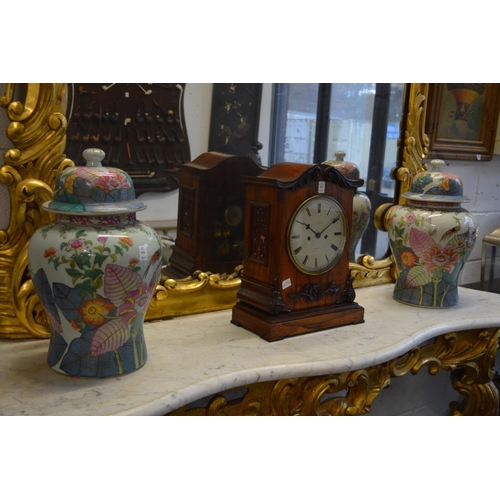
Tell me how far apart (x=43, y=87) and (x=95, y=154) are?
194 millimetres

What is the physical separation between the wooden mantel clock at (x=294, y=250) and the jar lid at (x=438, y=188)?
0.91 ft

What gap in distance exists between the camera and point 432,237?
164 centimetres

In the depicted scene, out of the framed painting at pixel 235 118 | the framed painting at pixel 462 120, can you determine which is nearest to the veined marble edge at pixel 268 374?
the framed painting at pixel 235 118

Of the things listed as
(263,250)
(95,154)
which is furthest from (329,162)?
(95,154)

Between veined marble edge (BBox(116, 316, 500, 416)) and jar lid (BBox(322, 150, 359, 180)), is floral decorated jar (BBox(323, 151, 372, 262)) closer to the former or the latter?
jar lid (BBox(322, 150, 359, 180))

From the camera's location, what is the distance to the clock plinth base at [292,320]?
55.4 inches

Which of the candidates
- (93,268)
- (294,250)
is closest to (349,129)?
(294,250)

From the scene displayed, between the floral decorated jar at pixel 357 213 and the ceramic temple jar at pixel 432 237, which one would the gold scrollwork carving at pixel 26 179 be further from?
the ceramic temple jar at pixel 432 237

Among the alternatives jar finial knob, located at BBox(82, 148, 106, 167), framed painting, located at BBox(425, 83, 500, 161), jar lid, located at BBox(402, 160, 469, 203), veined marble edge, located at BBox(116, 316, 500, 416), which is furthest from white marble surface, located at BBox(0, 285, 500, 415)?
framed painting, located at BBox(425, 83, 500, 161)

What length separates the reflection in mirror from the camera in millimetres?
1579

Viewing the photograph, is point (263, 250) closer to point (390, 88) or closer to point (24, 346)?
point (24, 346)

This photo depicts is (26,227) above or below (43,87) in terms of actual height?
below

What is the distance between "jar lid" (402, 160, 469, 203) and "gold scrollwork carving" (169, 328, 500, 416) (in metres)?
0.39
